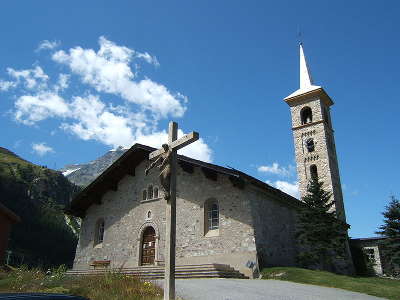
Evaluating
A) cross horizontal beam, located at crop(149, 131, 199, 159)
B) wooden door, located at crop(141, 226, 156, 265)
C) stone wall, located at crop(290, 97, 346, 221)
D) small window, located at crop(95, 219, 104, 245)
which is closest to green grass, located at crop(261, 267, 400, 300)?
wooden door, located at crop(141, 226, 156, 265)

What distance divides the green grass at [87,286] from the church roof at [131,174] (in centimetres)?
765

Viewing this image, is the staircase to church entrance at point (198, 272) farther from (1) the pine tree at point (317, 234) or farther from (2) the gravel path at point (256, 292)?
(1) the pine tree at point (317, 234)

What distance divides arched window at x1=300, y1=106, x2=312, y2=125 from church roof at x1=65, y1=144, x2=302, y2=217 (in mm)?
14184

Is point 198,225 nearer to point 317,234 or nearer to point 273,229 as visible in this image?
point 273,229

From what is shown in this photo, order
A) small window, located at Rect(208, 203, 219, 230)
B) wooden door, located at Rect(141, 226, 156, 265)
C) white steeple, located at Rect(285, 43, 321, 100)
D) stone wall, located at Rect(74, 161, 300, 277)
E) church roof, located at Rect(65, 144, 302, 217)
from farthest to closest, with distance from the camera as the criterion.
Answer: white steeple, located at Rect(285, 43, 321, 100)
wooden door, located at Rect(141, 226, 156, 265)
small window, located at Rect(208, 203, 219, 230)
church roof, located at Rect(65, 144, 302, 217)
stone wall, located at Rect(74, 161, 300, 277)

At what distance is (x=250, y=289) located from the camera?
10.9 m

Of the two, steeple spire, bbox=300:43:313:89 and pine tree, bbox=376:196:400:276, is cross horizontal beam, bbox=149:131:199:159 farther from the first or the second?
steeple spire, bbox=300:43:313:89

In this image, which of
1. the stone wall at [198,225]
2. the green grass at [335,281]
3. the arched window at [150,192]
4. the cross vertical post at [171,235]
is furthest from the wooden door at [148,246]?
the cross vertical post at [171,235]

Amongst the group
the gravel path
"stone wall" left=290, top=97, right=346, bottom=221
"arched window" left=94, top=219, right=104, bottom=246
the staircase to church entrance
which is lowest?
the gravel path

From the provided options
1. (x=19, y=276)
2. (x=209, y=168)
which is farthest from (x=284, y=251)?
(x=19, y=276)

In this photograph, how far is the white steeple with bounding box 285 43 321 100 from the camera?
113 feet

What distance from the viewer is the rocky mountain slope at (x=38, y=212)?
54.2 meters

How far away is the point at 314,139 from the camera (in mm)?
32156

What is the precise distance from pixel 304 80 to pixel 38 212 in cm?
5220
